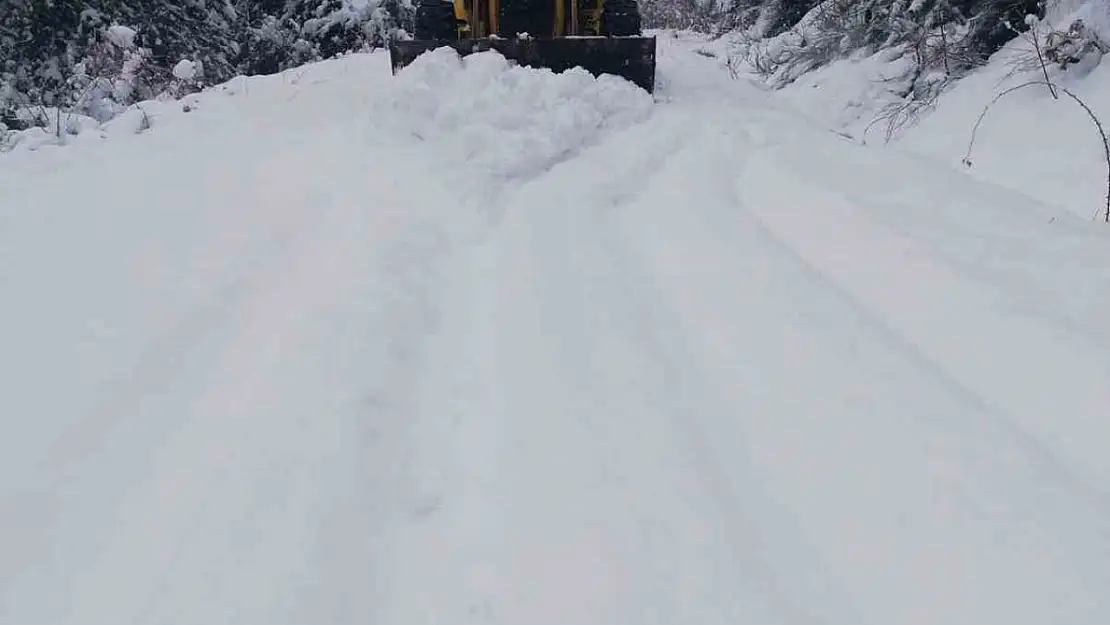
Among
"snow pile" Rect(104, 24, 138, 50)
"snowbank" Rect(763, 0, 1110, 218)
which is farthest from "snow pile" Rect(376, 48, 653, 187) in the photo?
"snow pile" Rect(104, 24, 138, 50)

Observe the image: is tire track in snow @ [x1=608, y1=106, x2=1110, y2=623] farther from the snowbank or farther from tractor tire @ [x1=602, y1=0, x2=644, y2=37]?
tractor tire @ [x1=602, y1=0, x2=644, y2=37]

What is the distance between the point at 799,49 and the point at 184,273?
7.89m

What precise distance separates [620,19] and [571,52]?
1.64m

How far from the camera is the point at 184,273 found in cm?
309

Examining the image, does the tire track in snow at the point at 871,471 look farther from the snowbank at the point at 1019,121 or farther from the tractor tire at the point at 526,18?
the tractor tire at the point at 526,18

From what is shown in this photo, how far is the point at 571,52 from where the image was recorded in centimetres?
667

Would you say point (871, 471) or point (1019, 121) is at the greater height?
point (1019, 121)

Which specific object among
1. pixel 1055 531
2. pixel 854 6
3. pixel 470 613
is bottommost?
pixel 470 613

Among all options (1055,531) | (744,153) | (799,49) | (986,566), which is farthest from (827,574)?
(799,49)

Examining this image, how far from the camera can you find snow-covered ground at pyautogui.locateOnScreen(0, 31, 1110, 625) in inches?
64.1

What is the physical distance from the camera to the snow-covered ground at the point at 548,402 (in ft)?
5.34

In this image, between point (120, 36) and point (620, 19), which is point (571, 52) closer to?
point (620, 19)

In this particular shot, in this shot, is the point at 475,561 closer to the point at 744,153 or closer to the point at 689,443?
the point at 689,443

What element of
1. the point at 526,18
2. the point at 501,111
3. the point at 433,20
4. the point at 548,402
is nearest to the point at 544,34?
the point at 526,18
